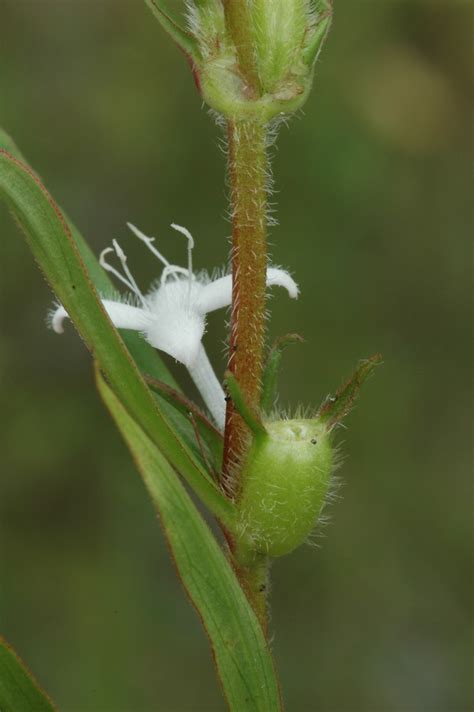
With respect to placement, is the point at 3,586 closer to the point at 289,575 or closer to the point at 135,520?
the point at 135,520

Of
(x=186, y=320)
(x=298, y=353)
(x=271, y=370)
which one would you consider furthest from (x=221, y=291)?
(x=298, y=353)

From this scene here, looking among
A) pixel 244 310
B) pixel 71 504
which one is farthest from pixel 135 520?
pixel 244 310

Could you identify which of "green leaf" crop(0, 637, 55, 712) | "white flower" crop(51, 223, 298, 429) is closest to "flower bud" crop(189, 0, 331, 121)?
"white flower" crop(51, 223, 298, 429)

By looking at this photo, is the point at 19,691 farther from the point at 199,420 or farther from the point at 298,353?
the point at 298,353

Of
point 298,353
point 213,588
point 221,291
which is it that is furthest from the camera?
point 298,353

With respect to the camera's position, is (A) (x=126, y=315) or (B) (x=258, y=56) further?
(A) (x=126, y=315)

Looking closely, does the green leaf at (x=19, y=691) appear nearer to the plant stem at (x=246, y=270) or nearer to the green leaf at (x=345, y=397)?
the plant stem at (x=246, y=270)
